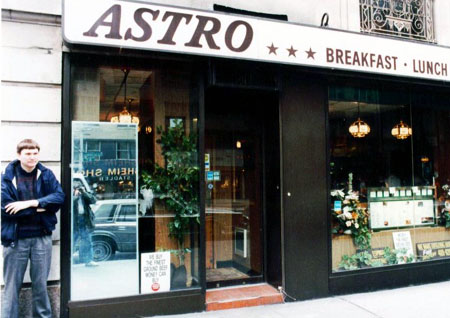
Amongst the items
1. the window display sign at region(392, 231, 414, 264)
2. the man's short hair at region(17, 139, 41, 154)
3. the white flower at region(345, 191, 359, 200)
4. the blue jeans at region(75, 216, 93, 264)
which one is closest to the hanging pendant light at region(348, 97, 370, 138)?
the white flower at region(345, 191, 359, 200)

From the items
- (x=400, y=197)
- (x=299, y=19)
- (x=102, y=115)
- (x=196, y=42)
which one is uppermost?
(x=299, y=19)

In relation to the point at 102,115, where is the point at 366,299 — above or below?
below

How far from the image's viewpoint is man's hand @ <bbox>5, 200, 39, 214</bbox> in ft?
15.2

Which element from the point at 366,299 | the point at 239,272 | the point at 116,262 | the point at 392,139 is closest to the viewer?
the point at 116,262

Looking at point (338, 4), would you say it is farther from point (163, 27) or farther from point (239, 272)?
point (239, 272)

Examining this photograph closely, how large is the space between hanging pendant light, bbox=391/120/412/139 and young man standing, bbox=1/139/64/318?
597cm

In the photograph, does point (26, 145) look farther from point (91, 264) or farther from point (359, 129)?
point (359, 129)

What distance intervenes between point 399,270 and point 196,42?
17.1 ft

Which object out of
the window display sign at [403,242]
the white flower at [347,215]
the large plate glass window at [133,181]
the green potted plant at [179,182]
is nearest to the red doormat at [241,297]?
the large plate glass window at [133,181]

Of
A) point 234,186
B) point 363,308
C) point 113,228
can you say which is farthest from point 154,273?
point 363,308

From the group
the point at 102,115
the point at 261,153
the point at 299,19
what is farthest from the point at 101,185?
the point at 299,19

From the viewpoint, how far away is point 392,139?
7.67 meters

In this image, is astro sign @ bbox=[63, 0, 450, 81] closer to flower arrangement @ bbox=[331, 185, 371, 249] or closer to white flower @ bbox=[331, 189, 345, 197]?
white flower @ bbox=[331, 189, 345, 197]

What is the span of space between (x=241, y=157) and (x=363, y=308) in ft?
9.96
